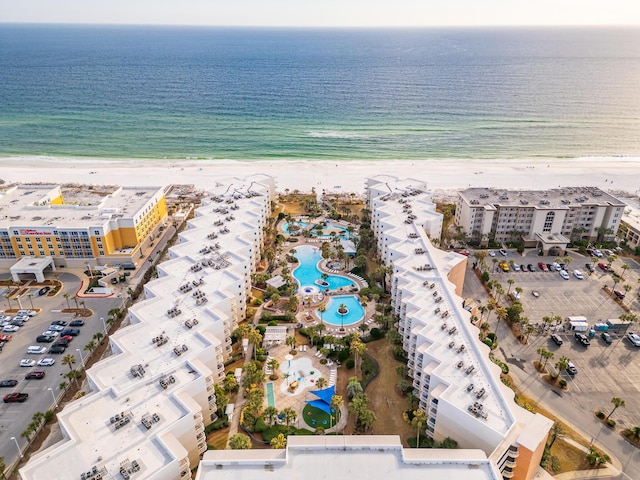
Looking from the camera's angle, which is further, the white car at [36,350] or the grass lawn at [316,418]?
the white car at [36,350]

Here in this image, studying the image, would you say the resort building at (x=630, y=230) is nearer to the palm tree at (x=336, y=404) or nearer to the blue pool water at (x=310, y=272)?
the blue pool water at (x=310, y=272)

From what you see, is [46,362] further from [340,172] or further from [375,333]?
[340,172]

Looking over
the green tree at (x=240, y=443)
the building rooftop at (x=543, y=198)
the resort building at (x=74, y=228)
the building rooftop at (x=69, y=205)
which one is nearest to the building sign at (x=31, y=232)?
the resort building at (x=74, y=228)

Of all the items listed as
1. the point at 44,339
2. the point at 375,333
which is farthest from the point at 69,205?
the point at 375,333

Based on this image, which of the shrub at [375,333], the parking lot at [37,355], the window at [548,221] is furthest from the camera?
the window at [548,221]

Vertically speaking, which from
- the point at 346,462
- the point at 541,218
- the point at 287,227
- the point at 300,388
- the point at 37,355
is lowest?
the point at 37,355

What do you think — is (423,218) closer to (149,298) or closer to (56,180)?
(149,298)

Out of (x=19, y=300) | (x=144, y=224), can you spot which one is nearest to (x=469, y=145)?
(x=144, y=224)

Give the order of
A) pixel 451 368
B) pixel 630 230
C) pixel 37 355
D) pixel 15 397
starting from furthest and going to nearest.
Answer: pixel 630 230 → pixel 37 355 → pixel 15 397 → pixel 451 368
